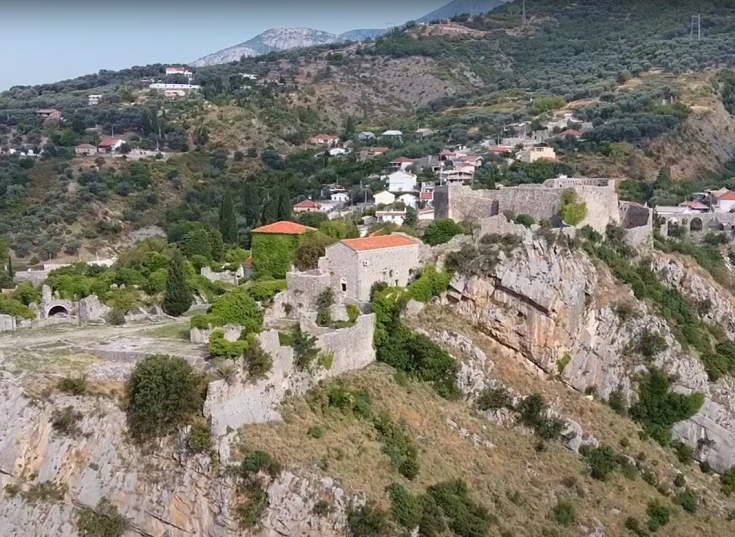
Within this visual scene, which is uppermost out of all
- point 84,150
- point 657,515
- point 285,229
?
point 285,229

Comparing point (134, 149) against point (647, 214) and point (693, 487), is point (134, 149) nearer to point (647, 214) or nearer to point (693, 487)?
point (647, 214)

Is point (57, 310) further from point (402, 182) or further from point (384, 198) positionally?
point (402, 182)

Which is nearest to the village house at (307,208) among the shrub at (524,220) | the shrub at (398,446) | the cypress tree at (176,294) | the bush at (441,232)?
the shrub at (524,220)

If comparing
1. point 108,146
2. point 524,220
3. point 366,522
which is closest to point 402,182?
point 524,220

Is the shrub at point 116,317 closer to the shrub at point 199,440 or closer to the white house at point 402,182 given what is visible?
the shrub at point 199,440

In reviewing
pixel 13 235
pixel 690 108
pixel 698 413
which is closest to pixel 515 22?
pixel 690 108

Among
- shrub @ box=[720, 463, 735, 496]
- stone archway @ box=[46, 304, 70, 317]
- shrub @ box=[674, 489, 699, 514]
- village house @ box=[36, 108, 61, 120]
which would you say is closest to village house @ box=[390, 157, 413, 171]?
stone archway @ box=[46, 304, 70, 317]
